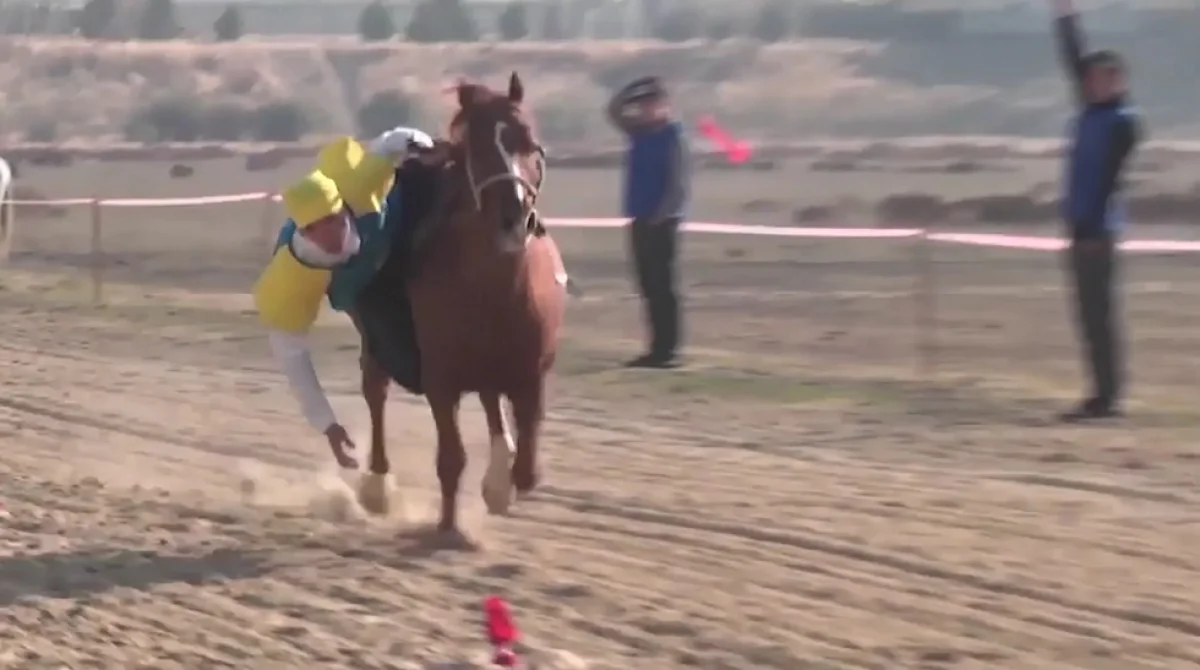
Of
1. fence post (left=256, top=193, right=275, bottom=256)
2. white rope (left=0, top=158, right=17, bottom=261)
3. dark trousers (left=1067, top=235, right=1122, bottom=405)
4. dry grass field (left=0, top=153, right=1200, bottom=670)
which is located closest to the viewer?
dry grass field (left=0, top=153, right=1200, bottom=670)

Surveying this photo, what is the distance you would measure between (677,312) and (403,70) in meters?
67.9

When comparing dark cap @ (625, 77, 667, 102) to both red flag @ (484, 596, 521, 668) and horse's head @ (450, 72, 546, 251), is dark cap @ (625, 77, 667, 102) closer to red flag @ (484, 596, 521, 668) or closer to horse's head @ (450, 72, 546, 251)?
horse's head @ (450, 72, 546, 251)

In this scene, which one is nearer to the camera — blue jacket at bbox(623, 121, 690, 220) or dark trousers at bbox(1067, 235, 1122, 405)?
dark trousers at bbox(1067, 235, 1122, 405)

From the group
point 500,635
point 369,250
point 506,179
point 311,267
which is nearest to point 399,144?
point 369,250

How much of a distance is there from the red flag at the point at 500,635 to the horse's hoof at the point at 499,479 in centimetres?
185

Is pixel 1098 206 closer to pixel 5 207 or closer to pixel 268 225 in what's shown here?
pixel 5 207

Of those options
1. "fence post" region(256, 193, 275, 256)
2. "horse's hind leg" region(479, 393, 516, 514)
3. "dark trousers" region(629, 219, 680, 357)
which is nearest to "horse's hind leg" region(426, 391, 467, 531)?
"horse's hind leg" region(479, 393, 516, 514)

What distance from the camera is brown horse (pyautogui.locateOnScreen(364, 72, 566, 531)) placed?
884cm

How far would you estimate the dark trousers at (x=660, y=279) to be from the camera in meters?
16.3

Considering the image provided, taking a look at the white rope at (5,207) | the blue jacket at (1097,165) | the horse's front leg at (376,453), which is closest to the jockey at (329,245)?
the horse's front leg at (376,453)

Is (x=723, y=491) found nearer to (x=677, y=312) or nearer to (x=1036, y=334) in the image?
(x=677, y=312)

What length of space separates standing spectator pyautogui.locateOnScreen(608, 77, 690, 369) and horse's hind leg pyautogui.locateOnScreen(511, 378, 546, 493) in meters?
6.66

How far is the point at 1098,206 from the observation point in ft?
42.5

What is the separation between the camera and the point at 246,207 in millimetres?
40156
